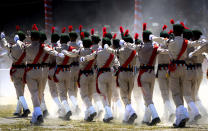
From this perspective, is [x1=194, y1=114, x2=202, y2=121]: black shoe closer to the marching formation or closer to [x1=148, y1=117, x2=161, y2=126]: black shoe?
the marching formation

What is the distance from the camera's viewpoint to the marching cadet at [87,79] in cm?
1027

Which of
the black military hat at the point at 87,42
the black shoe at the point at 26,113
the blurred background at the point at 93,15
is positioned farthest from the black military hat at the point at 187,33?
the blurred background at the point at 93,15

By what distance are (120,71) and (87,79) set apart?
0.88m

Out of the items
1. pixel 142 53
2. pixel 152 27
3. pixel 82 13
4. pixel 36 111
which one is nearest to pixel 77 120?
pixel 36 111

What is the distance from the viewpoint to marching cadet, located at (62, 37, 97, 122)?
33.7 ft

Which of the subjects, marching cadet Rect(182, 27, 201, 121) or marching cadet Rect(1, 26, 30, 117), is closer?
marching cadet Rect(182, 27, 201, 121)

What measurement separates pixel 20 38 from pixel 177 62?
4417 millimetres

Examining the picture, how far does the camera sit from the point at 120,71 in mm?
10078

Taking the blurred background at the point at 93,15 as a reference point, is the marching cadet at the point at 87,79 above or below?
below

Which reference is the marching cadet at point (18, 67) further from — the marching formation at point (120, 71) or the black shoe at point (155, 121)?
the black shoe at point (155, 121)

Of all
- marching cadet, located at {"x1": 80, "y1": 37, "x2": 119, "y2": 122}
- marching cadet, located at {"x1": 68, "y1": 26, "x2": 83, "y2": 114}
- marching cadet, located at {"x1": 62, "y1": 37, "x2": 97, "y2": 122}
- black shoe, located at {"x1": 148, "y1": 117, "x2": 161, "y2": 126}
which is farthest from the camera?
marching cadet, located at {"x1": 68, "y1": 26, "x2": 83, "y2": 114}

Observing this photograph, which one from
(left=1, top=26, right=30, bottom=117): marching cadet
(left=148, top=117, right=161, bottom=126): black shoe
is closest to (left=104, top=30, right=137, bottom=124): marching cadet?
(left=148, top=117, right=161, bottom=126): black shoe

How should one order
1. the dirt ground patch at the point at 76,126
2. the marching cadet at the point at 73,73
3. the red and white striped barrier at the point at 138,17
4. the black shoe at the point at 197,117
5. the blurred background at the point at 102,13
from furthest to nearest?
the blurred background at the point at 102,13, the red and white striped barrier at the point at 138,17, the marching cadet at the point at 73,73, the black shoe at the point at 197,117, the dirt ground patch at the point at 76,126

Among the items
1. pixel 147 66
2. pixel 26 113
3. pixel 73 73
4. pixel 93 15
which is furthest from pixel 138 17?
pixel 147 66
